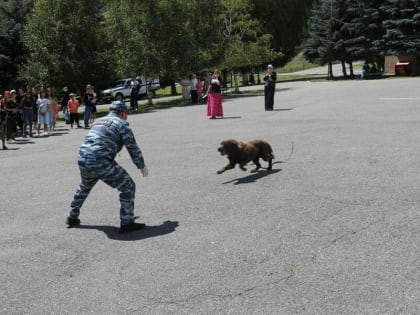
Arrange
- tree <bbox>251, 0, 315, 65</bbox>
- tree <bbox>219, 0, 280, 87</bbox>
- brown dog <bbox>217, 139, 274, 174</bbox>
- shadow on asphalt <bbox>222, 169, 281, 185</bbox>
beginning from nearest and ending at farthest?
1. brown dog <bbox>217, 139, 274, 174</bbox>
2. shadow on asphalt <bbox>222, 169, 281, 185</bbox>
3. tree <bbox>219, 0, 280, 87</bbox>
4. tree <bbox>251, 0, 315, 65</bbox>

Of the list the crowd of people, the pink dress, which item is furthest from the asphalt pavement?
the pink dress

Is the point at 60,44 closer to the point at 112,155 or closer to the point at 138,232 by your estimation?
the point at 112,155

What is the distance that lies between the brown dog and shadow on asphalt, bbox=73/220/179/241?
2442 millimetres

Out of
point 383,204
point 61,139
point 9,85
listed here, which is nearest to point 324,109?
point 61,139

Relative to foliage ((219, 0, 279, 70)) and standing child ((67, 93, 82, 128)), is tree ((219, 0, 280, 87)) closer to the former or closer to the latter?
foliage ((219, 0, 279, 70))

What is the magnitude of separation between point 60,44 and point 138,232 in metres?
26.7

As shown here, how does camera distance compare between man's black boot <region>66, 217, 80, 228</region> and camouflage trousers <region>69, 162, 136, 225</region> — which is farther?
man's black boot <region>66, 217, 80, 228</region>

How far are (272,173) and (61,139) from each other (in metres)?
11.1

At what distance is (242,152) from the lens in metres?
9.80

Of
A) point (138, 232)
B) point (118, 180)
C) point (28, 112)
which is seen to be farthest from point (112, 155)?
point (28, 112)

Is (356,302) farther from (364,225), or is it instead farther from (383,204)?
(383,204)

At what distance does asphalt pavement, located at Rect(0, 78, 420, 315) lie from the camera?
5.01m

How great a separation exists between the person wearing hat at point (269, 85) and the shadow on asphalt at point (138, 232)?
14878 mm

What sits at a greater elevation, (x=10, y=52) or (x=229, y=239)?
(x=10, y=52)
